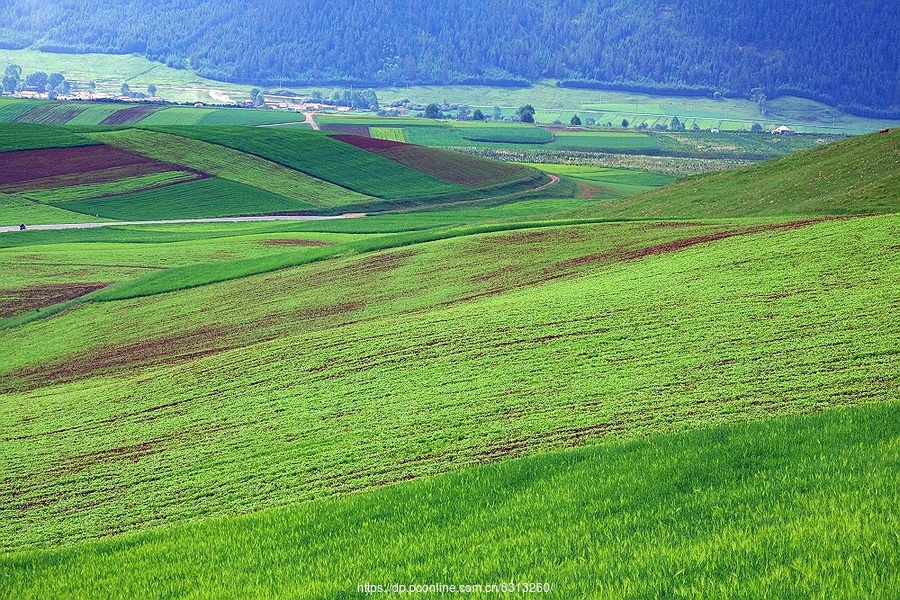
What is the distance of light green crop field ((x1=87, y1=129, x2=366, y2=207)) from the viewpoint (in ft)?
361

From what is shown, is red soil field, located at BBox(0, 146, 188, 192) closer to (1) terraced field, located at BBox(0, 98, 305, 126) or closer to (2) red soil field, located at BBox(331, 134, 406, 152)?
(2) red soil field, located at BBox(331, 134, 406, 152)

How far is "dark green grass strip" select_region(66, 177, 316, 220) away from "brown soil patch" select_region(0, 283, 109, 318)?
40283mm

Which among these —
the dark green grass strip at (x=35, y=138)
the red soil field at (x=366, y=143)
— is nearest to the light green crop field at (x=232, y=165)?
the dark green grass strip at (x=35, y=138)

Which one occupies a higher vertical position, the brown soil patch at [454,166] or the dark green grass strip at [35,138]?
the dark green grass strip at [35,138]

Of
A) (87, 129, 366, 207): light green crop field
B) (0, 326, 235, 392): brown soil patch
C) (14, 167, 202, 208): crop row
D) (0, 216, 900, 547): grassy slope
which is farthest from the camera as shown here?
(87, 129, 366, 207): light green crop field

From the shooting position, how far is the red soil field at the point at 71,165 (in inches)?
4045

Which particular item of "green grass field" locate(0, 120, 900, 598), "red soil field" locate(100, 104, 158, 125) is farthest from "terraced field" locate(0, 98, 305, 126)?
"green grass field" locate(0, 120, 900, 598)

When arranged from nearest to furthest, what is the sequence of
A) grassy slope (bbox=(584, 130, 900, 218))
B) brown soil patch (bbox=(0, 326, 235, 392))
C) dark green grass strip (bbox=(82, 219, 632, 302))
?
brown soil patch (bbox=(0, 326, 235, 392)) → grassy slope (bbox=(584, 130, 900, 218)) → dark green grass strip (bbox=(82, 219, 632, 302))

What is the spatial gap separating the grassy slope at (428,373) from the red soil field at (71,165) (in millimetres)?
65153

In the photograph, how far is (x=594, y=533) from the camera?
1342 centimetres

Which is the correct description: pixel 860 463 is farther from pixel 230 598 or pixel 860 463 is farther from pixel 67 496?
pixel 67 496

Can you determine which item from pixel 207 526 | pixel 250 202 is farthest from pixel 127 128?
pixel 207 526

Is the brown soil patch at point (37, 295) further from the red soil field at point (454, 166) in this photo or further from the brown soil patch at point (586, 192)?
the brown soil patch at point (586, 192)

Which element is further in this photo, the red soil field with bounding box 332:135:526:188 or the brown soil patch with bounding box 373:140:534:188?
the red soil field with bounding box 332:135:526:188
